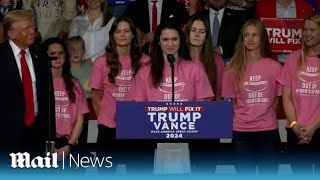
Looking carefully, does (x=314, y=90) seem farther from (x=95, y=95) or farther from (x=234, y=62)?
(x=95, y=95)

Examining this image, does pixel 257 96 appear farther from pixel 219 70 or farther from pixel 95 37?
pixel 95 37

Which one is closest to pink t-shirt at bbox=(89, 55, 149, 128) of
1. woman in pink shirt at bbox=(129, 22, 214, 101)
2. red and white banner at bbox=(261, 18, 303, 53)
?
woman in pink shirt at bbox=(129, 22, 214, 101)

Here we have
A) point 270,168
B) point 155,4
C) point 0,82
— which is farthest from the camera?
point 155,4

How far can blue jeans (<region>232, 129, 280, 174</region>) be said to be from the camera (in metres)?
8.75

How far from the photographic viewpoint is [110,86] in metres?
9.15

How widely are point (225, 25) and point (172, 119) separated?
2.48 m

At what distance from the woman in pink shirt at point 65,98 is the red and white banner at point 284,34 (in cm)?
222

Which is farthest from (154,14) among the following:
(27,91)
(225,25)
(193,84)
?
(27,91)

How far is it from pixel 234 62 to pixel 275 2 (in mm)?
1561

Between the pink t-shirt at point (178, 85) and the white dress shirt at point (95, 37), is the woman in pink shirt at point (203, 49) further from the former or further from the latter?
the white dress shirt at point (95, 37)

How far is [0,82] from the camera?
8.02 metres

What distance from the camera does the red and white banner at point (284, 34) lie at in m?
10.3

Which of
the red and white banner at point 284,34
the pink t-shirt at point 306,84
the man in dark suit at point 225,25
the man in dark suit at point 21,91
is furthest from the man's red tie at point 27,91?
the red and white banner at point 284,34

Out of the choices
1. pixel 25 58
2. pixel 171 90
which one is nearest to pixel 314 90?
pixel 171 90
